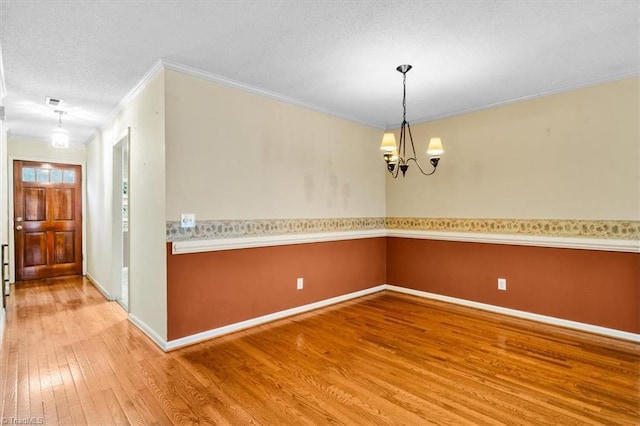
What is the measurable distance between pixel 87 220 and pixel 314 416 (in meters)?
5.92

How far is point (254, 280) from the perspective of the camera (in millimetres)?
3633

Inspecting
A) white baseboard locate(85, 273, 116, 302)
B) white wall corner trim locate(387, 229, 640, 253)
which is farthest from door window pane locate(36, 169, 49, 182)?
white wall corner trim locate(387, 229, 640, 253)

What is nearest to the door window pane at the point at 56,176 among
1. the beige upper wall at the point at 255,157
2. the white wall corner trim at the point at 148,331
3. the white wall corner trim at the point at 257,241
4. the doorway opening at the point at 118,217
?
the doorway opening at the point at 118,217

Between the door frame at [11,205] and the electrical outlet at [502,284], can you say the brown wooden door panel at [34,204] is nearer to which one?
the door frame at [11,205]

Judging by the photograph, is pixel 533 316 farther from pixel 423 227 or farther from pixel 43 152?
pixel 43 152

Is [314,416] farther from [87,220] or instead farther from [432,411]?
[87,220]

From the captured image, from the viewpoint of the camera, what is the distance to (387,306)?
434 centimetres

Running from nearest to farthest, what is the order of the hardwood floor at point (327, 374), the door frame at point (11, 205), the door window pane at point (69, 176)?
1. the hardwood floor at point (327, 374)
2. the door frame at point (11, 205)
3. the door window pane at point (69, 176)

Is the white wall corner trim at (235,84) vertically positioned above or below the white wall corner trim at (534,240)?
above

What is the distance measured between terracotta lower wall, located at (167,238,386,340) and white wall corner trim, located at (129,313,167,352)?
10 cm

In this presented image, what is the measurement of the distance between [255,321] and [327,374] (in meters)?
1.29

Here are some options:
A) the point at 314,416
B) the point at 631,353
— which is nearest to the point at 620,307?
the point at 631,353

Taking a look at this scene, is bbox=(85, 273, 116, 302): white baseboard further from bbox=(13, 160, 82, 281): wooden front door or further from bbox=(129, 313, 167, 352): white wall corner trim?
bbox=(129, 313, 167, 352): white wall corner trim

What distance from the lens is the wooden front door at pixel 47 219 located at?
18.5 ft
